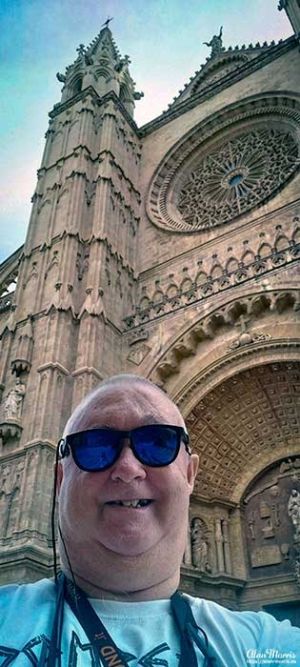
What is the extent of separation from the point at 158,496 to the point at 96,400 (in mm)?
297

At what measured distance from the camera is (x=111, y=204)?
44.2 feet

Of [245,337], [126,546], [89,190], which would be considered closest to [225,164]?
[89,190]

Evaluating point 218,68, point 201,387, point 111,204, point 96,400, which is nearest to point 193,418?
point 201,387

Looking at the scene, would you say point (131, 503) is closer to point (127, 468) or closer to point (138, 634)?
point (127, 468)

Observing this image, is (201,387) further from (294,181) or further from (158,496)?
(158,496)

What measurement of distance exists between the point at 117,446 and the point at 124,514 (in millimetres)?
155

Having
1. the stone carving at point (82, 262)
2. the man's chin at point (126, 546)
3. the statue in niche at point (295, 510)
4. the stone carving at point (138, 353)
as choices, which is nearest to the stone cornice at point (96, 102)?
the stone carving at point (82, 262)

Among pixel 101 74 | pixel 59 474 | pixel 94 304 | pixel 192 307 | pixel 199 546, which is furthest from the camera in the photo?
pixel 101 74

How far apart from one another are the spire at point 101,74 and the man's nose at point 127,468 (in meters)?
17.5

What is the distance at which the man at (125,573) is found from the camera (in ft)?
3.17

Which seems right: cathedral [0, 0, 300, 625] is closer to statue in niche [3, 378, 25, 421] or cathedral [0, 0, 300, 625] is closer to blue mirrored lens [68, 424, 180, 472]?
statue in niche [3, 378, 25, 421]

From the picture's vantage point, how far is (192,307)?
10.1 metres

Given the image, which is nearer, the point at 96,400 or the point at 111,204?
the point at 96,400

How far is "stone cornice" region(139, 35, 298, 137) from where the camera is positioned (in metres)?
14.4
